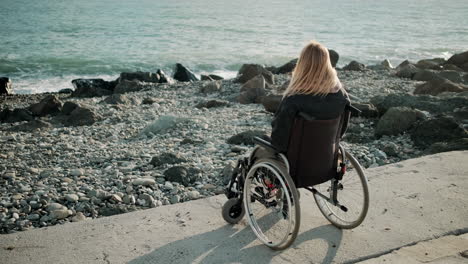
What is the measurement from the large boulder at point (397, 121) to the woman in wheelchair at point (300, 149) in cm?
395

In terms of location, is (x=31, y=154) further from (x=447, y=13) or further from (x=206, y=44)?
(x=447, y=13)

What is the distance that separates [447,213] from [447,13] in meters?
60.2

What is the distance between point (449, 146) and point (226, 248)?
12.7 feet

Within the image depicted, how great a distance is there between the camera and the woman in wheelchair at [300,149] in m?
3.20

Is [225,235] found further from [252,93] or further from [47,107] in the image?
[47,107]

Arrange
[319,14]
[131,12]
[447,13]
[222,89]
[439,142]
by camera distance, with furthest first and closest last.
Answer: [447,13] → [319,14] → [131,12] → [222,89] → [439,142]

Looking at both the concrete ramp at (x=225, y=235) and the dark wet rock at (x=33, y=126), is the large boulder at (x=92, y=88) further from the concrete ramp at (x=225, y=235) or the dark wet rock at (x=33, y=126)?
the concrete ramp at (x=225, y=235)

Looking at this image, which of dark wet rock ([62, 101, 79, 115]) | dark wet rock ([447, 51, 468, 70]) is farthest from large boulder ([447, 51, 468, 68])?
dark wet rock ([62, 101, 79, 115])

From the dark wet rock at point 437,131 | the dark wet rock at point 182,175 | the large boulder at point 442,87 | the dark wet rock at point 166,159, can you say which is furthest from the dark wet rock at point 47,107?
the large boulder at point 442,87

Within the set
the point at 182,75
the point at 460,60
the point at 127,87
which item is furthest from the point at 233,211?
the point at 460,60

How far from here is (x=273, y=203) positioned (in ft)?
11.8

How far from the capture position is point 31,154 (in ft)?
22.8

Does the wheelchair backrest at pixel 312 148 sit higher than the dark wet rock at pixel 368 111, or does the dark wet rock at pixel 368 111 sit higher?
the wheelchair backrest at pixel 312 148

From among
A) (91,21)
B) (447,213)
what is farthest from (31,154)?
(91,21)
